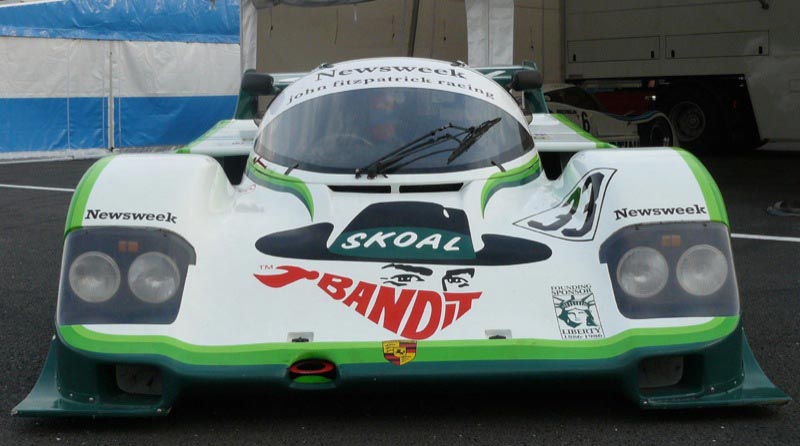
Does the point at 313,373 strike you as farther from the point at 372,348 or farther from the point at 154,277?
the point at 154,277

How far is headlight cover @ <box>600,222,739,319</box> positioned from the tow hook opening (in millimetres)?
1030

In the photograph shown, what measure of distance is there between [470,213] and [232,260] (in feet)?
3.15

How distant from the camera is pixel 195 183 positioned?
4.48 meters

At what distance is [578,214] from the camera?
447cm

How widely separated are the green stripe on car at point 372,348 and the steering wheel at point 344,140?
1459 mm

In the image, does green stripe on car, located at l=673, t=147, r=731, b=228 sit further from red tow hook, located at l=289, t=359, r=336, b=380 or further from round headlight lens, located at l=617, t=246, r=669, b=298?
red tow hook, located at l=289, t=359, r=336, b=380

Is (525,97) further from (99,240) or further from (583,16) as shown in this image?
(583,16)

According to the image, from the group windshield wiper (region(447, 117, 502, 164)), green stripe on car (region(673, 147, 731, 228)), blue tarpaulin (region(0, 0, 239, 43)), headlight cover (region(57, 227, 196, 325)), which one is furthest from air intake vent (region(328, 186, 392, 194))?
blue tarpaulin (region(0, 0, 239, 43))

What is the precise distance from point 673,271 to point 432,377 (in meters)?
0.97

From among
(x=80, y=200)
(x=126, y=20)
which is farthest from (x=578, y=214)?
(x=126, y=20)

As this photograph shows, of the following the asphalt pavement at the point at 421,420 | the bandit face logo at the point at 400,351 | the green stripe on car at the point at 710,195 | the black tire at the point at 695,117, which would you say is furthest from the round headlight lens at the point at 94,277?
the black tire at the point at 695,117

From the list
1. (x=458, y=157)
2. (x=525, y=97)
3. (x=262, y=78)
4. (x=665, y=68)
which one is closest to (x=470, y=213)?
(x=458, y=157)

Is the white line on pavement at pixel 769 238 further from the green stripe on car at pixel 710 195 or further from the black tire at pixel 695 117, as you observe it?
the black tire at pixel 695 117

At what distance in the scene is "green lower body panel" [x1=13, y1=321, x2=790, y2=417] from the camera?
147 inches
